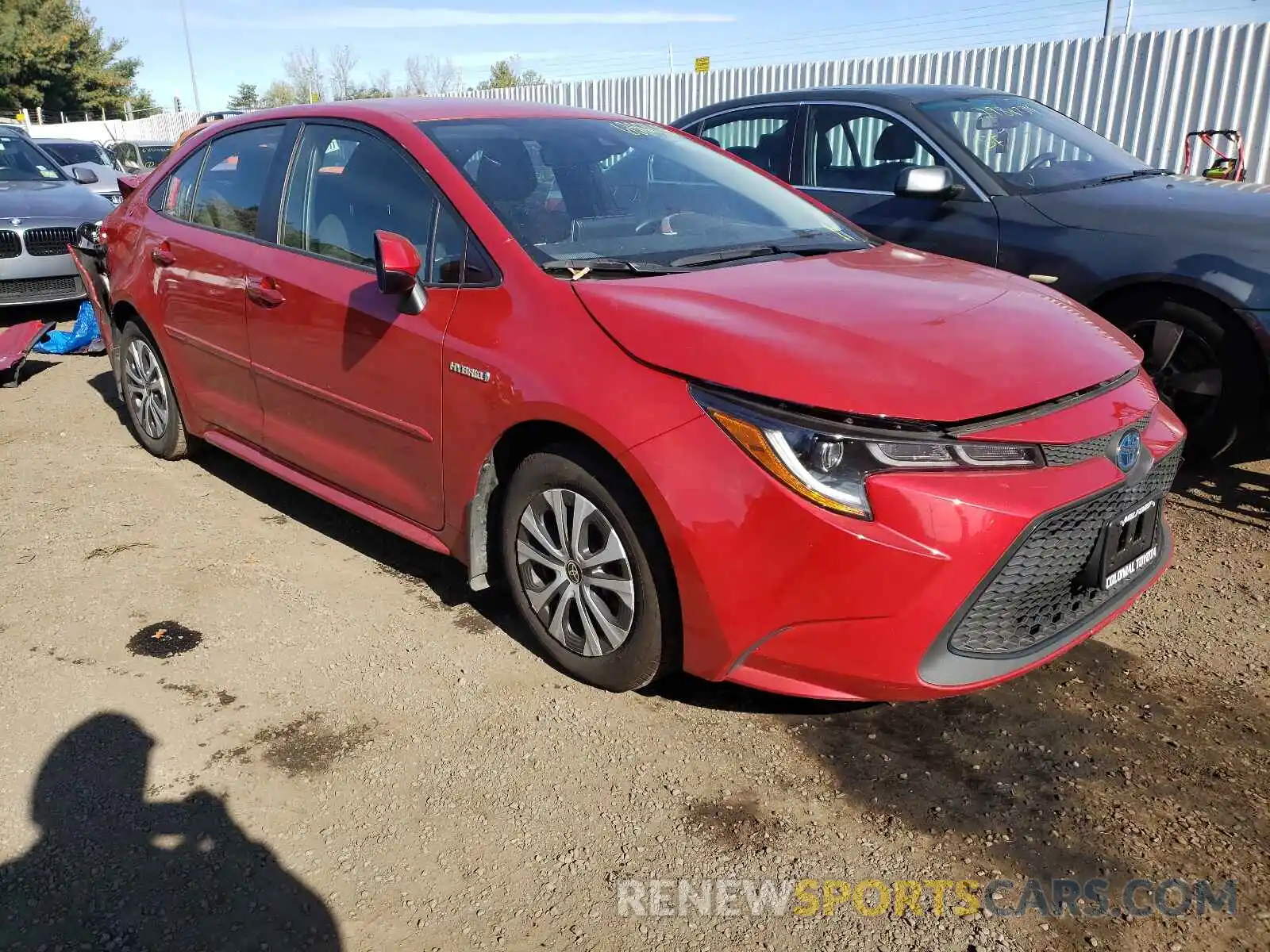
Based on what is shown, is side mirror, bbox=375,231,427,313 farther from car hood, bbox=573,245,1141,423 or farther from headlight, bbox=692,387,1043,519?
headlight, bbox=692,387,1043,519

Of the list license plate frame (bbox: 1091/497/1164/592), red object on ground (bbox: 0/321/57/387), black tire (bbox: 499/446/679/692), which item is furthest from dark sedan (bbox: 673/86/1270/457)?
red object on ground (bbox: 0/321/57/387)

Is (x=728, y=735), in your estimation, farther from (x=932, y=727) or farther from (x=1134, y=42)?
(x=1134, y=42)

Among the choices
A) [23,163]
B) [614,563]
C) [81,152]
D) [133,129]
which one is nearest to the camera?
[614,563]

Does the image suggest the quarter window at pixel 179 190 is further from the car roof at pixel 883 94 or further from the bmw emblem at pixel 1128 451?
the bmw emblem at pixel 1128 451

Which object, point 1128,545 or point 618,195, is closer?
point 1128,545

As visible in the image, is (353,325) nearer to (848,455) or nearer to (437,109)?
(437,109)

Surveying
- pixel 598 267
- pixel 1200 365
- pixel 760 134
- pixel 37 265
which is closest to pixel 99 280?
pixel 37 265

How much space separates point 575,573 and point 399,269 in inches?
42.0

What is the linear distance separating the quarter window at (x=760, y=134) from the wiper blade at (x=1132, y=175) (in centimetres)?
168

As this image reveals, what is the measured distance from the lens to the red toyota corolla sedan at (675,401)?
7.94 feet

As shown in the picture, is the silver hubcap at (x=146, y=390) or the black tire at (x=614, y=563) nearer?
the black tire at (x=614, y=563)

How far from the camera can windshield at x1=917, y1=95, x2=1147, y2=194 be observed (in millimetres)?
5223

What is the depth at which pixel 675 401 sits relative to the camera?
2.59 m

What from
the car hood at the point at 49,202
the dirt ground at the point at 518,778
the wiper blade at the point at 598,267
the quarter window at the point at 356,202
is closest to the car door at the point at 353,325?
the quarter window at the point at 356,202
